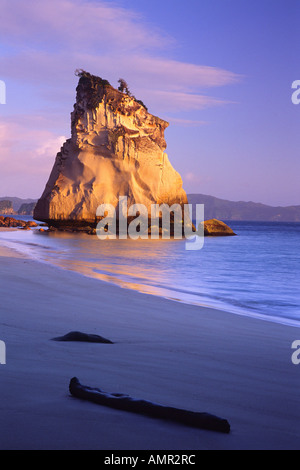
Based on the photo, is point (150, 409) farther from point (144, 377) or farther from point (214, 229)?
point (214, 229)

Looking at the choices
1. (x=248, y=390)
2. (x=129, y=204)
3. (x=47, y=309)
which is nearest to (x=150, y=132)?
(x=129, y=204)

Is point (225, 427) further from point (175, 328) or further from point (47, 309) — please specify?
point (47, 309)

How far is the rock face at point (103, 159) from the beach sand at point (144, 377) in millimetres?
34261

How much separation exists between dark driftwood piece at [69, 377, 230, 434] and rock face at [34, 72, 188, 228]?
37231 mm

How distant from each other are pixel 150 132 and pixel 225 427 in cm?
4059

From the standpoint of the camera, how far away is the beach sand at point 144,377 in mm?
1908

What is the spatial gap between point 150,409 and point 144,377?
0.71m

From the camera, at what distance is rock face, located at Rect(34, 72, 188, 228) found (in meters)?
39.5

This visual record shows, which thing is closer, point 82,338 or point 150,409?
point 150,409

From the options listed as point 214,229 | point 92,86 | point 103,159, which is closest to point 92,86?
point 92,86

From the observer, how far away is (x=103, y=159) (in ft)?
132

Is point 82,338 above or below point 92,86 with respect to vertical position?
below

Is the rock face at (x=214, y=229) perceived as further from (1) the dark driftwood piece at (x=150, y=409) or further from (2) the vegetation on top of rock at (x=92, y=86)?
(1) the dark driftwood piece at (x=150, y=409)

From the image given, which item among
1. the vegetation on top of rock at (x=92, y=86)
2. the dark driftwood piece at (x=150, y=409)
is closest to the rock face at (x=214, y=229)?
the vegetation on top of rock at (x=92, y=86)
